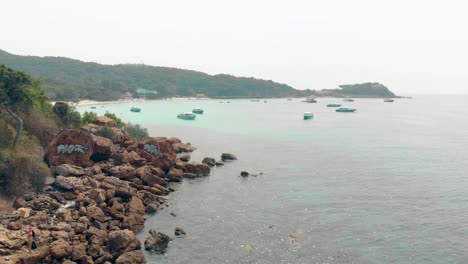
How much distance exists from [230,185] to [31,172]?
26.3 meters

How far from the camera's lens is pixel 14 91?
1951 inches

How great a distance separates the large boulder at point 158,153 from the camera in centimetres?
5709

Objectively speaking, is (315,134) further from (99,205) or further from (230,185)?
(99,205)

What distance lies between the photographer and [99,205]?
125ft

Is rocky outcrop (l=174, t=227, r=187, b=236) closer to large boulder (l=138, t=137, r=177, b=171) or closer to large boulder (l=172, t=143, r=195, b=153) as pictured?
large boulder (l=138, t=137, r=177, b=171)

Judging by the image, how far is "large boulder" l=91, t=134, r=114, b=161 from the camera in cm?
5469

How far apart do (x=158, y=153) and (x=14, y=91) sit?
2248 centimetres

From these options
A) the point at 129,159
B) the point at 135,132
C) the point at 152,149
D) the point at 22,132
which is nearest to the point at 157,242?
Answer: the point at 129,159

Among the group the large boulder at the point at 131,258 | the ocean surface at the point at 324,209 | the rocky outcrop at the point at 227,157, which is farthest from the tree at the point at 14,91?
the rocky outcrop at the point at 227,157

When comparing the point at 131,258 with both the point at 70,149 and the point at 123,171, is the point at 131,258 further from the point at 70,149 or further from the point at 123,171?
the point at 70,149

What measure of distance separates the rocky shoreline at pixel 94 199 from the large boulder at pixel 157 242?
3.58ft

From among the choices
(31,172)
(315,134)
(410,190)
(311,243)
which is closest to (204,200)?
(311,243)

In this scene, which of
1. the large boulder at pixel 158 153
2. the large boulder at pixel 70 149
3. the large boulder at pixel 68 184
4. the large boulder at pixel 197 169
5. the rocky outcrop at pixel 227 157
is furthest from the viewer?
the rocky outcrop at pixel 227 157

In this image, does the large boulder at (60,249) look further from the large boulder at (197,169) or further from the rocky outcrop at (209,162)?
the rocky outcrop at (209,162)
